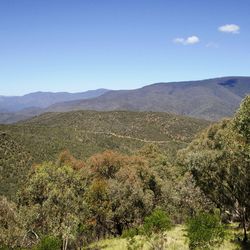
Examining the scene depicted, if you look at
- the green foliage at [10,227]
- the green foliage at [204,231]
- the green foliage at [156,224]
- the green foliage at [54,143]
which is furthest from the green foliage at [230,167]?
the green foliage at [54,143]

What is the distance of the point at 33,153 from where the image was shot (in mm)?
101500

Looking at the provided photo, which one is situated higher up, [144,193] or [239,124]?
[239,124]

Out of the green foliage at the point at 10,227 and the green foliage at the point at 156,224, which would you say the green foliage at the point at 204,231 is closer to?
the green foliage at the point at 156,224

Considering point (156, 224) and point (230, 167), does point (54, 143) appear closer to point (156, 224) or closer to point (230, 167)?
point (156, 224)

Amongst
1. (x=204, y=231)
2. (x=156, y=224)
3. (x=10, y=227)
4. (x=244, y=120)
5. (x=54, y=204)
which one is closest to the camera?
(x=244, y=120)

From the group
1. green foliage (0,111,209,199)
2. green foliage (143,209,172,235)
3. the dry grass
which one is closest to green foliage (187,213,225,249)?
the dry grass

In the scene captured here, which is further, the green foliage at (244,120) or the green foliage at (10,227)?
the green foliage at (10,227)

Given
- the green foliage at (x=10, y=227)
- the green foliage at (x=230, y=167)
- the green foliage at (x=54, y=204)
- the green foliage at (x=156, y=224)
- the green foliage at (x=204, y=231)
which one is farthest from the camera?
the green foliage at (x=54, y=204)

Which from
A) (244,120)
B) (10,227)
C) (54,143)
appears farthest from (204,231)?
(54,143)

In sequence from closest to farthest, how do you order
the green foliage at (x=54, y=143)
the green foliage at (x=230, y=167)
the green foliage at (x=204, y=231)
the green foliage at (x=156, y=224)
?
the green foliage at (x=204, y=231) < the green foliage at (x=230, y=167) < the green foliage at (x=156, y=224) < the green foliage at (x=54, y=143)

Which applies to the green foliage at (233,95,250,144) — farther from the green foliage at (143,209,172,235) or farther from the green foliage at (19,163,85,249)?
the green foliage at (19,163,85,249)

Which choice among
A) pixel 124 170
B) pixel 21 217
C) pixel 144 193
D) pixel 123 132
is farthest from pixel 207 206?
pixel 123 132

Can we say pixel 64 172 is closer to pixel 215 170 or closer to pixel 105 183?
pixel 105 183

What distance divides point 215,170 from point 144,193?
73.6 feet
